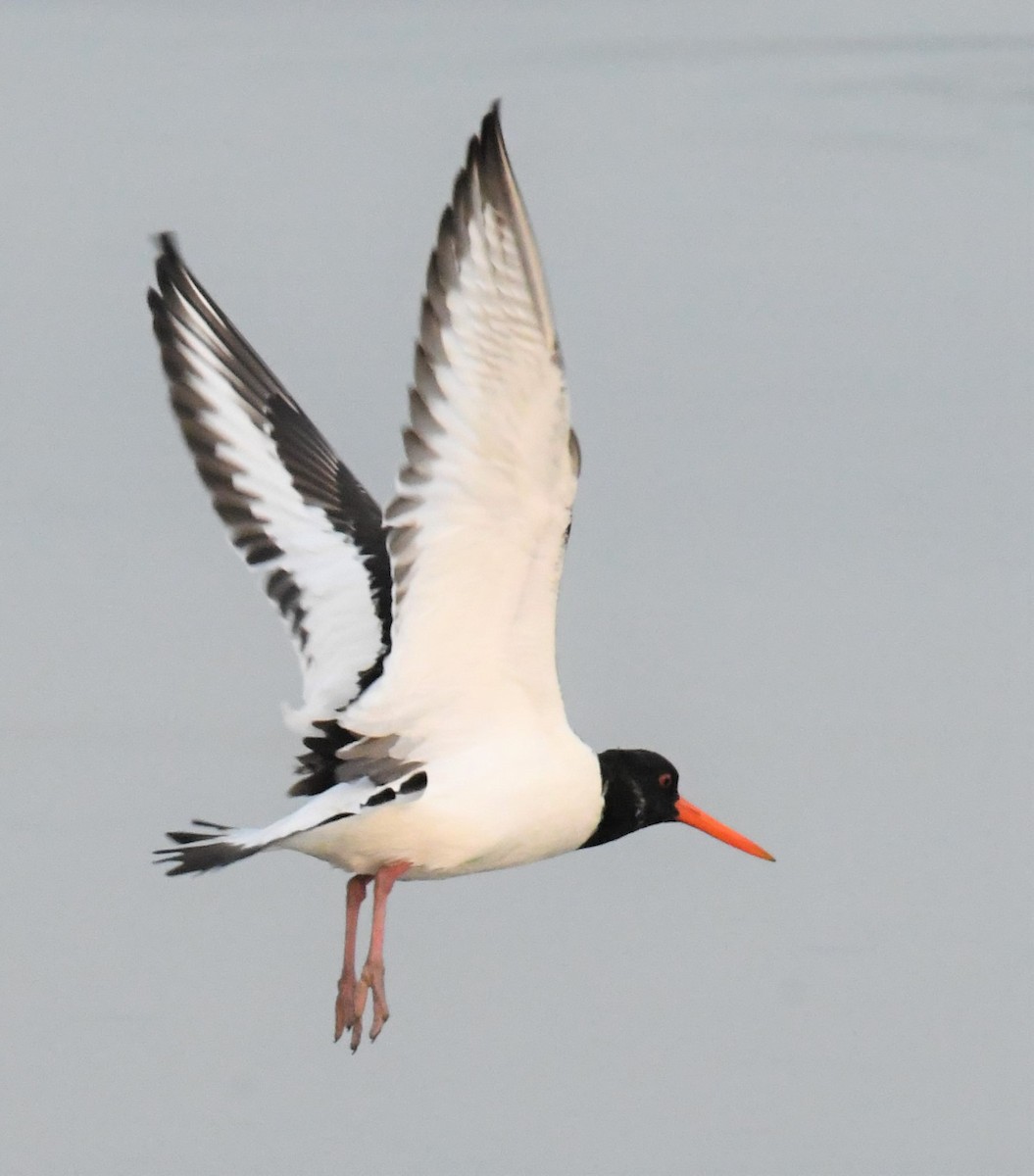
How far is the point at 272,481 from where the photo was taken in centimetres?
860

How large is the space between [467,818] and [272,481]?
4.67ft

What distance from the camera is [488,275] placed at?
6.65 m

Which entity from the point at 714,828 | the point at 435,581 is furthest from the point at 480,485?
the point at 714,828

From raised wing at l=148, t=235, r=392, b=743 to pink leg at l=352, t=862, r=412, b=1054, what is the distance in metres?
0.68

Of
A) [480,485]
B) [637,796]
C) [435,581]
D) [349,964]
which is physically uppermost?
[480,485]

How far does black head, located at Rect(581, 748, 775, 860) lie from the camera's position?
8.40 metres

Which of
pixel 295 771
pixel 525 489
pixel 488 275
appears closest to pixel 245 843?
pixel 295 771

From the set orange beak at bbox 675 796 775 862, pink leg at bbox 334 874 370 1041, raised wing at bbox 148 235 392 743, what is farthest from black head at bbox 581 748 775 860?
raised wing at bbox 148 235 392 743

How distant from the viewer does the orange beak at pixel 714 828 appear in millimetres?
8914

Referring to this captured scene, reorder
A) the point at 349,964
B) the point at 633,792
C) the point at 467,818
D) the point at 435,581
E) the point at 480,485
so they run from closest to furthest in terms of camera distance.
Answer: the point at 480,485
the point at 435,581
the point at 467,818
the point at 349,964
the point at 633,792

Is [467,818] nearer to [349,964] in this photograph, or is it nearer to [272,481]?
[349,964]

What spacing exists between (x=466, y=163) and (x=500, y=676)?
1603mm

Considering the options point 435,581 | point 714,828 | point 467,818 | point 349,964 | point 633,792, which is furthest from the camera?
point 714,828

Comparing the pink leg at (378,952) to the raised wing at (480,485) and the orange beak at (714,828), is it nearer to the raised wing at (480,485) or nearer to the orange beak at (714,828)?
the raised wing at (480,485)
